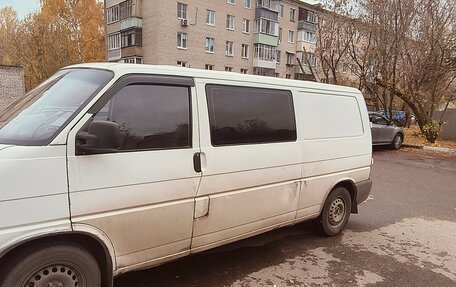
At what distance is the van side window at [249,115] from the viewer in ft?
11.2

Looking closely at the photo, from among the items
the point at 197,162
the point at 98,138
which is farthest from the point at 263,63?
the point at 98,138

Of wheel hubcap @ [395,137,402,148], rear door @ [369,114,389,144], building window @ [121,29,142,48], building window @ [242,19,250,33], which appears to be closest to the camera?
rear door @ [369,114,389,144]

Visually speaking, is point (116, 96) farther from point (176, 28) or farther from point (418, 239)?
point (176, 28)

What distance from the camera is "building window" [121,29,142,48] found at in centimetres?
3484

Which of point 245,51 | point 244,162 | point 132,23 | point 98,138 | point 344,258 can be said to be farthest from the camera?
point 245,51

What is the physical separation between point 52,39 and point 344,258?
100ft

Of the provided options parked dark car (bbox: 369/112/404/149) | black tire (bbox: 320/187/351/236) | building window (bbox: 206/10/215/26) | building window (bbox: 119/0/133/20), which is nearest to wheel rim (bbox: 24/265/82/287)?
black tire (bbox: 320/187/351/236)

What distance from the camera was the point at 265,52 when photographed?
1617 inches

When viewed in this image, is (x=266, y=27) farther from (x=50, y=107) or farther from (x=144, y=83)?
(x=50, y=107)

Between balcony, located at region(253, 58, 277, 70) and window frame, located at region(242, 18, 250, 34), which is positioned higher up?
window frame, located at region(242, 18, 250, 34)

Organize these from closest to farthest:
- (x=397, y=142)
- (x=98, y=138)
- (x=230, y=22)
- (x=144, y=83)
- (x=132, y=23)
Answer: (x=98, y=138) < (x=144, y=83) < (x=397, y=142) < (x=132, y=23) < (x=230, y=22)

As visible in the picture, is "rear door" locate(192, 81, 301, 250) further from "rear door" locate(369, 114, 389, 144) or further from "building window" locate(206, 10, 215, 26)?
"building window" locate(206, 10, 215, 26)

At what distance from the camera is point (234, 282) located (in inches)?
144

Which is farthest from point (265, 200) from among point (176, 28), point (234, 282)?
point (176, 28)
